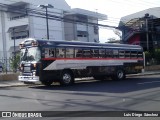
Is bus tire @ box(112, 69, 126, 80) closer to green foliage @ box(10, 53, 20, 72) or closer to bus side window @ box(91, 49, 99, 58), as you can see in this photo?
bus side window @ box(91, 49, 99, 58)

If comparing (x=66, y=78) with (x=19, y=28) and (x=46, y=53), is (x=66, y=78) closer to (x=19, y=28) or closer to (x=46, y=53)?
(x=46, y=53)

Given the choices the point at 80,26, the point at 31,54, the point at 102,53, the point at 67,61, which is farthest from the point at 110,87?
the point at 80,26

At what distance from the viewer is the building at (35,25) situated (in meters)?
53.7

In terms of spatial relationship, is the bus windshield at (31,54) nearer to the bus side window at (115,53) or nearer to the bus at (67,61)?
the bus at (67,61)

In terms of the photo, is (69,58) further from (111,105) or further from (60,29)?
(60,29)

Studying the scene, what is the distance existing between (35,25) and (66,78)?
35.8m

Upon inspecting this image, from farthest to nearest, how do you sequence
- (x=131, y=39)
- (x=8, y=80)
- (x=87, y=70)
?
(x=131, y=39)
(x=8, y=80)
(x=87, y=70)

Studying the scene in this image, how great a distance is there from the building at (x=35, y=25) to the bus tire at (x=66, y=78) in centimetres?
3051

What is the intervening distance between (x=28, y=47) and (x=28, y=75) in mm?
1743

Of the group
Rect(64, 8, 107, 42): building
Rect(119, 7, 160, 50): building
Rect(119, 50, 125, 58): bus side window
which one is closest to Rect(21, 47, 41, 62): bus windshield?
Rect(119, 50, 125, 58): bus side window

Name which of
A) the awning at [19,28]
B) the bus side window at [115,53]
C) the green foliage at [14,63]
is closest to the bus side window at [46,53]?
the bus side window at [115,53]

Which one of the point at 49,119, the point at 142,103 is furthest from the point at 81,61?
the point at 49,119

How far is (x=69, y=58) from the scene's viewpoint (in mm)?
20031

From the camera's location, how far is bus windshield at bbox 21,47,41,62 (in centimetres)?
1842
